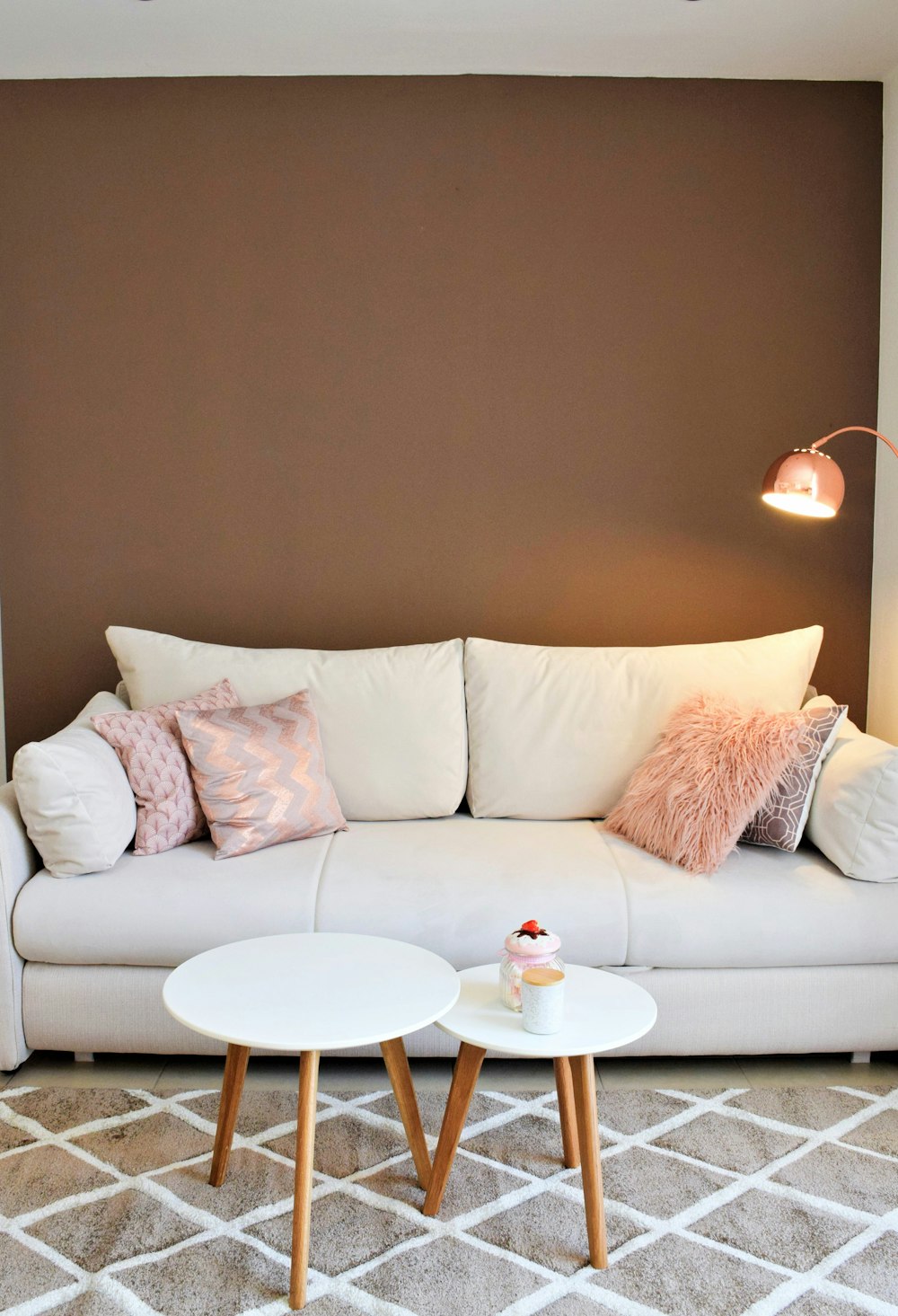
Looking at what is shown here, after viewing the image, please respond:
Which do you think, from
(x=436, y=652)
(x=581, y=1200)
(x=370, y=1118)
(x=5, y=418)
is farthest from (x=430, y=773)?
(x=5, y=418)

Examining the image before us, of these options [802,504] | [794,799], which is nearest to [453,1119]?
[794,799]

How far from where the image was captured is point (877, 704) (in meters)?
3.45

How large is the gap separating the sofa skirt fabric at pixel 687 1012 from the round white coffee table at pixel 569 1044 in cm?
42

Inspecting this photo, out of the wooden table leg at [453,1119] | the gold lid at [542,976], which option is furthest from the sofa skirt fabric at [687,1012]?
the gold lid at [542,976]

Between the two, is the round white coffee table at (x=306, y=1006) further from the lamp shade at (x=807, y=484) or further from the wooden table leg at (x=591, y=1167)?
the lamp shade at (x=807, y=484)

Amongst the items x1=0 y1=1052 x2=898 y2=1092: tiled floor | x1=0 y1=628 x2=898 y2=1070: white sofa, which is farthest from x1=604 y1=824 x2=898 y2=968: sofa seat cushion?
x1=0 y1=1052 x2=898 y2=1092: tiled floor

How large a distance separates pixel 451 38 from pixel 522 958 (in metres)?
2.69

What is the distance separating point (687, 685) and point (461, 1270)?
5.58 feet

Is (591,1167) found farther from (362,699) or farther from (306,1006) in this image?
(362,699)

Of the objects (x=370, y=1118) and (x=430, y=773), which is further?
(x=430, y=773)

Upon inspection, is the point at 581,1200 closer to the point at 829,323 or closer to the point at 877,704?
the point at 877,704

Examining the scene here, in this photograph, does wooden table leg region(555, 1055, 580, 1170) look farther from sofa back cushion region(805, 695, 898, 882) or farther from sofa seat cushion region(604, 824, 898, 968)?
sofa back cushion region(805, 695, 898, 882)

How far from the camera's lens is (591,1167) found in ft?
5.80

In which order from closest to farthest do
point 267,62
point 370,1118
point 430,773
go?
1. point 370,1118
2. point 430,773
3. point 267,62
